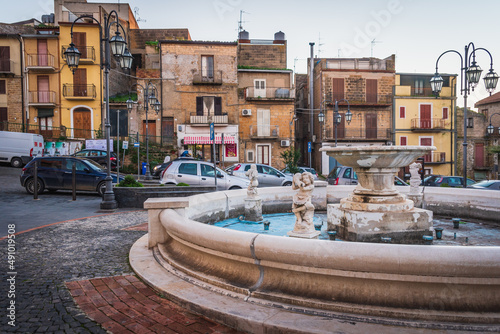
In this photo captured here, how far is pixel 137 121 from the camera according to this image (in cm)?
3272

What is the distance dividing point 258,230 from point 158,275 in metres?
3.09

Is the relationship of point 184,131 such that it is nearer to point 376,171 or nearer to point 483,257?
point 376,171

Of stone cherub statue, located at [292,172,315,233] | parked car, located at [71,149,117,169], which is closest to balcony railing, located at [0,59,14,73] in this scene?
parked car, located at [71,149,117,169]

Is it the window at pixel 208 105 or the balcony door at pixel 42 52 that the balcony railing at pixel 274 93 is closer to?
the window at pixel 208 105

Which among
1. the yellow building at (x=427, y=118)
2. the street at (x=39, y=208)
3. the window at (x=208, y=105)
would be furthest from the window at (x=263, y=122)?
the street at (x=39, y=208)

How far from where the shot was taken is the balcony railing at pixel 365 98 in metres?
35.5

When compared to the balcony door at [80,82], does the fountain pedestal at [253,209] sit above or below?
below

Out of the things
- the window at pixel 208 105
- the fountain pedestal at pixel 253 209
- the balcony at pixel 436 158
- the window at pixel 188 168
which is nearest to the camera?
the fountain pedestal at pixel 253 209

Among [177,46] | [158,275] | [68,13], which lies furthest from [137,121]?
[158,275]

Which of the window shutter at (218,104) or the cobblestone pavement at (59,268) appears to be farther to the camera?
the window shutter at (218,104)

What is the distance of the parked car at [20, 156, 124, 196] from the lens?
13.4 m

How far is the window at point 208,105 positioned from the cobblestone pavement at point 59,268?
87.0 feet

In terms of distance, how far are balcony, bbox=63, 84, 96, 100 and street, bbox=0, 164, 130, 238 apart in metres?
19.1

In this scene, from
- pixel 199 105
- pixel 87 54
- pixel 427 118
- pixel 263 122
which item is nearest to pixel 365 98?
pixel 427 118
